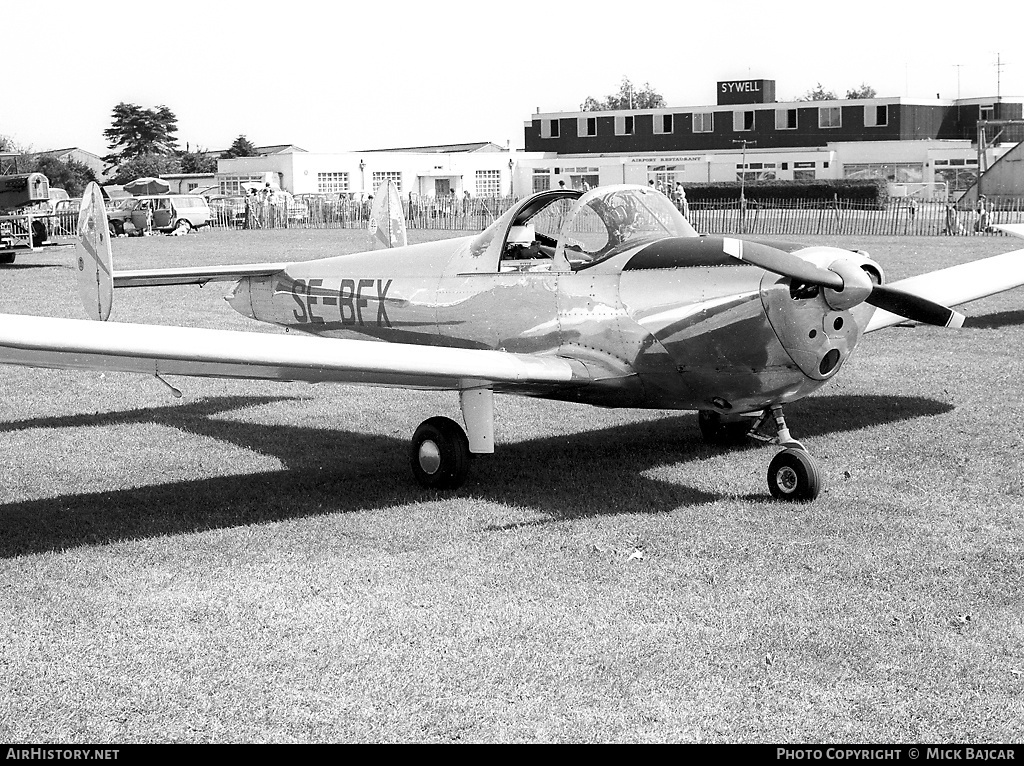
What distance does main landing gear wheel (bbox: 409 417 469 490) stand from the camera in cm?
852

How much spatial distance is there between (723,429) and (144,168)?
111444 mm

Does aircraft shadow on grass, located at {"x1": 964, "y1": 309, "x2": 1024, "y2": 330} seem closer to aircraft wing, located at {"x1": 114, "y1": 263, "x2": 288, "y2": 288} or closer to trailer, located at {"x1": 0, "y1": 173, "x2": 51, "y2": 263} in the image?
aircraft wing, located at {"x1": 114, "y1": 263, "x2": 288, "y2": 288}

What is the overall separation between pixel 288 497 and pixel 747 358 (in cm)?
342

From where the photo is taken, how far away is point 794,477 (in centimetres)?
803

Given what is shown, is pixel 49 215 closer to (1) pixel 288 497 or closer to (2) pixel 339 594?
(1) pixel 288 497

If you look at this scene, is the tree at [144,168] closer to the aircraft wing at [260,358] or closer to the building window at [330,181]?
the building window at [330,181]

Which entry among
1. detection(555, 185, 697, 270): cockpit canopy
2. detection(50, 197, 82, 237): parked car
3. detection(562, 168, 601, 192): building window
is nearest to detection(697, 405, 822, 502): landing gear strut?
detection(555, 185, 697, 270): cockpit canopy

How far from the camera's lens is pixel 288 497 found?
8453mm

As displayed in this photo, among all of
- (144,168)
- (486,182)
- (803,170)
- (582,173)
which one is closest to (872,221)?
(803,170)

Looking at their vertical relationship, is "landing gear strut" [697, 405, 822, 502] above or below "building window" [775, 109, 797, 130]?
below

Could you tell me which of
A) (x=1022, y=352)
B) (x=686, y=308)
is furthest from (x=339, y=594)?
(x=1022, y=352)

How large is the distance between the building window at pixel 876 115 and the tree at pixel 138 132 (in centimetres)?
8195

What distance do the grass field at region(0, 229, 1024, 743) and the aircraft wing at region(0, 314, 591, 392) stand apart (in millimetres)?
898

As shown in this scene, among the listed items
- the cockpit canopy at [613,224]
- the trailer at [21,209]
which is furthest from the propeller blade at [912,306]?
the trailer at [21,209]
